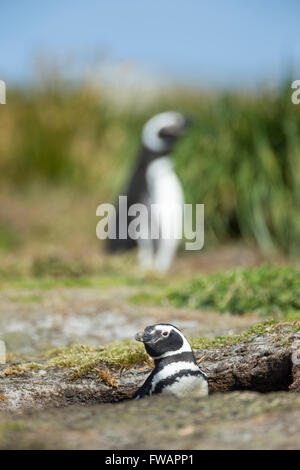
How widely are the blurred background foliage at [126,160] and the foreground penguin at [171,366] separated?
524cm

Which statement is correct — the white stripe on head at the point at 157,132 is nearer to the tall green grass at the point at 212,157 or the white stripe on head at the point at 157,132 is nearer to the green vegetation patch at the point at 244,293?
the tall green grass at the point at 212,157

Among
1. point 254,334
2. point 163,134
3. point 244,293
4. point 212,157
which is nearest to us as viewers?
point 254,334

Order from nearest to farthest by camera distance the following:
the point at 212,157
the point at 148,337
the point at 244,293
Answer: the point at 148,337 → the point at 244,293 → the point at 212,157

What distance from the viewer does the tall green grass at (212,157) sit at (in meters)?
8.26

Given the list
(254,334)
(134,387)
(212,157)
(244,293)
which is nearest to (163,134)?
(212,157)

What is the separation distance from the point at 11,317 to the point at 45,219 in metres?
5.57

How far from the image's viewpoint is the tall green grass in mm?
8258

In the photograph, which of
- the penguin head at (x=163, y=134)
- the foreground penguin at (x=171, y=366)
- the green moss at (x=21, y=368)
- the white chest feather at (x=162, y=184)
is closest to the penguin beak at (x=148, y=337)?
the foreground penguin at (x=171, y=366)

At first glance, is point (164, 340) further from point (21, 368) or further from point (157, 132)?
point (157, 132)

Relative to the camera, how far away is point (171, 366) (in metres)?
2.68

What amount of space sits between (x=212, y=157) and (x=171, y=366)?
246 inches

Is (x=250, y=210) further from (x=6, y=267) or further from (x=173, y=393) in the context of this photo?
(x=173, y=393)

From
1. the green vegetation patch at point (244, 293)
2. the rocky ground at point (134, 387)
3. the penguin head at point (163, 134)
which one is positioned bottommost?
the rocky ground at point (134, 387)
